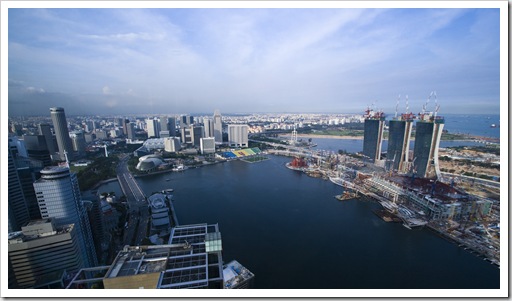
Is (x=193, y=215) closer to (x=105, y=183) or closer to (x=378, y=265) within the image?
(x=378, y=265)

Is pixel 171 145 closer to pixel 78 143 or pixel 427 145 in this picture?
pixel 78 143

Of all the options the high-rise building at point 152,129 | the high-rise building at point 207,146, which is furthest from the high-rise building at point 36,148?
the high-rise building at point 152,129

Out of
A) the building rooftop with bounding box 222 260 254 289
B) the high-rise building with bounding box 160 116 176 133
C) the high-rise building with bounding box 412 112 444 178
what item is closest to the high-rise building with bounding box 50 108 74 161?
the high-rise building with bounding box 160 116 176 133

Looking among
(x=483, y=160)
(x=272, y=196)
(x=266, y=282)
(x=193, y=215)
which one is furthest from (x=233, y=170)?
(x=483, y=160)

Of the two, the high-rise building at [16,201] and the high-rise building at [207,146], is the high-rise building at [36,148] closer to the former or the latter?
the high-rise building at [16,201]

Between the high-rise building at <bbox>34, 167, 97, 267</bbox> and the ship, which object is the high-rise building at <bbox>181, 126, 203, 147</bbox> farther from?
the high-rise building at <bbox>34, 167, 97, 267</bbox>

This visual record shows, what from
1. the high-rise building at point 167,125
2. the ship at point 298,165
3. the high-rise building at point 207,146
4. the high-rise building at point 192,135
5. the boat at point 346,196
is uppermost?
the high-rise building at point 167,125
